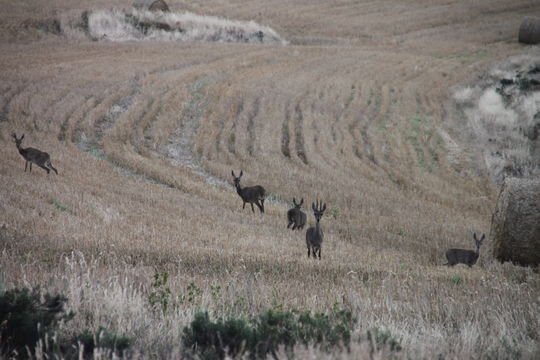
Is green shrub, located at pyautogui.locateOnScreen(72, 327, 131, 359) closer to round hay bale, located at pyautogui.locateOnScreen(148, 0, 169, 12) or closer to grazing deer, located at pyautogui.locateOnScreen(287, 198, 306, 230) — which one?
grazing deer, located at pyautogui.locateOnScreen(287, 198, 306, 230)

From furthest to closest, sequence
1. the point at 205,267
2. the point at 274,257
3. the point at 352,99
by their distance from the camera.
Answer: the point at 352,99
the point at 274,257
the point at 205,267

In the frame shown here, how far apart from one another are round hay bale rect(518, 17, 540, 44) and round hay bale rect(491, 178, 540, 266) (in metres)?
35.9

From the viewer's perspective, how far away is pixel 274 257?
8.76 metres

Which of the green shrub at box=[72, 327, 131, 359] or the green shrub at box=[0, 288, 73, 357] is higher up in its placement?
the green shrub at box=[0, 288, 73, 357]

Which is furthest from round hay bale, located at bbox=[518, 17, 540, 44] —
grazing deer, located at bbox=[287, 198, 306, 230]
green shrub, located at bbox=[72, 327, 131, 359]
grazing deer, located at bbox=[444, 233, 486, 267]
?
green shrub, located at bbox=[72, 327, 131, 359]

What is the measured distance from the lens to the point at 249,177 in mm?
17906

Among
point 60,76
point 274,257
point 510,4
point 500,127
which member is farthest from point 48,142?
point 510,4

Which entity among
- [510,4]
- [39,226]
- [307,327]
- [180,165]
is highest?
[510,4]

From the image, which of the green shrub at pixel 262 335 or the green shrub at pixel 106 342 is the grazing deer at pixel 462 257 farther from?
the green shrub at pixel 106 342

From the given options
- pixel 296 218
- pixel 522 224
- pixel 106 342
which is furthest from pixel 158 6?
pixel 106 342

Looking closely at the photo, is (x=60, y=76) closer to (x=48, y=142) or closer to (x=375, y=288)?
(x=48, y=142)

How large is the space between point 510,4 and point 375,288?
5902cm

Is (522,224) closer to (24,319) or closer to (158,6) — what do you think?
(24,319)

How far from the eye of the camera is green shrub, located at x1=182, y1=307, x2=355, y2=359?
3.95 meters
